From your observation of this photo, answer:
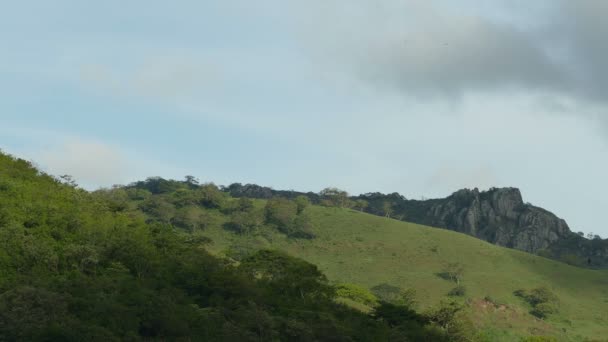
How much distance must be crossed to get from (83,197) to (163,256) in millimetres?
22079

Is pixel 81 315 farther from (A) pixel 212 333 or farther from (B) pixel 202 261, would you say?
(B) pixel 202 261

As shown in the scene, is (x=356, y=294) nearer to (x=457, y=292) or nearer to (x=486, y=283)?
(x=457, y=292)

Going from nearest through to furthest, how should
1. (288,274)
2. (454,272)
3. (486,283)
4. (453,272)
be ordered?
(288,274)
(486,283)
(454,272)
(453,272)

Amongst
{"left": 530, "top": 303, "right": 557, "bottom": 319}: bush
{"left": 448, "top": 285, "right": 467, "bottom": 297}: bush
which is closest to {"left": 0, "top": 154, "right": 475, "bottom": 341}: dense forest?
{"left": 448, "top": 285, "right": 467, "bottom": 297}: bush

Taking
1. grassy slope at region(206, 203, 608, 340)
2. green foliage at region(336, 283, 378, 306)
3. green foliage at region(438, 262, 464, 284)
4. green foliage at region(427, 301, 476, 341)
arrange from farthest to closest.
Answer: green foliage at region(438, 262, 464, 284) → grassy slope at region(206, 203, 608, 340) → green foliage at region(336, 283, 378, 306) → green foliage at region(427, 301, 476, 341)

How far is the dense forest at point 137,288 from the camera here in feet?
244

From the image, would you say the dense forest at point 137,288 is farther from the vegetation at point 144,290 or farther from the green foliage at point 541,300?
the green foliage at point 541,300

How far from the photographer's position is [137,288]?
86.5 metres

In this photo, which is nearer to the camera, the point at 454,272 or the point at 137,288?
the point at 137,288

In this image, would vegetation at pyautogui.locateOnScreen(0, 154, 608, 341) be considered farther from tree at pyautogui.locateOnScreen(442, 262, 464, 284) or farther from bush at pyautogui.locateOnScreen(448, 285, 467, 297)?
tree at pyautogui.locateOnScreen(442, 262, 464, 284)

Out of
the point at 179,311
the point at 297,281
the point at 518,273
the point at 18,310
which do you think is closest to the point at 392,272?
the point at 518,273

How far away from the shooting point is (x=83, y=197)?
401 feet

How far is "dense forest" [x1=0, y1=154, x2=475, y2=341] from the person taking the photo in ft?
244

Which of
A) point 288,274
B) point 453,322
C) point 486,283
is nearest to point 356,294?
point 288,274
